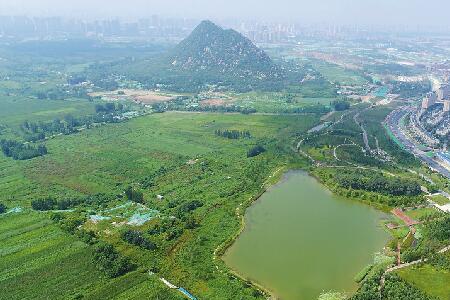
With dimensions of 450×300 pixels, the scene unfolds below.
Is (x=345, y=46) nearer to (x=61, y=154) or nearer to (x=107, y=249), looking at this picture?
(x=61, y=154)

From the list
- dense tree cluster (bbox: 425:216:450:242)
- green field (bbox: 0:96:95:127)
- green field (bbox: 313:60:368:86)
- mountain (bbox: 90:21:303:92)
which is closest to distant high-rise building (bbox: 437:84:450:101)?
green field (bbox: 313:60:368:86)

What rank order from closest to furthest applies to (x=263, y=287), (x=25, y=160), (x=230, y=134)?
(x=263, y=287)
(x=25, y=160)
(x=230, y=134)

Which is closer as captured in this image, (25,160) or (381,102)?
(25,160)

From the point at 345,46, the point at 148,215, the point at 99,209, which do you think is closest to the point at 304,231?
the point at 148,215

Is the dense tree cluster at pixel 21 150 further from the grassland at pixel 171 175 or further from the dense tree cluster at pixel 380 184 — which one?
the dense tree cluster at pixel 380 184

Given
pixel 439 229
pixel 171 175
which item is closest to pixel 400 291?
pixel 439 229

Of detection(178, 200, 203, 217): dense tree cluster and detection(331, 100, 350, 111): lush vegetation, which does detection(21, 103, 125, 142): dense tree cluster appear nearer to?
detection(178, 200, 203, 217): dense tree cluster

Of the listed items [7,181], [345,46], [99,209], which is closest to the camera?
[99,209]
